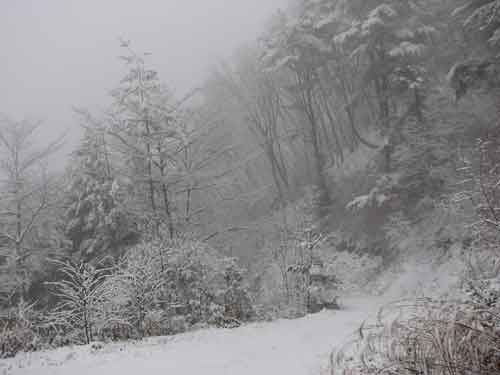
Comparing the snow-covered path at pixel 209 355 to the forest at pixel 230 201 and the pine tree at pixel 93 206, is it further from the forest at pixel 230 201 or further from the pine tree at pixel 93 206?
the pine tree at pixel 93 206

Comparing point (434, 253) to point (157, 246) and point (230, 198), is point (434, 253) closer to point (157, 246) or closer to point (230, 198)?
point (230, 198)

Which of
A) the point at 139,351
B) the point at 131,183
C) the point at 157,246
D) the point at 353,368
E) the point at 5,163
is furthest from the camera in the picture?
the point at 5,163

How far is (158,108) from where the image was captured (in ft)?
42.0

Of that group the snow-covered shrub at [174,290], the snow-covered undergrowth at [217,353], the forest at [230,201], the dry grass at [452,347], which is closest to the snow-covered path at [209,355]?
the snow-covered undergrowth at [217,353]

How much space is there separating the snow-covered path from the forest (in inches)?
43.8

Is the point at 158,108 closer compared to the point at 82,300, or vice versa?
the point at 82,300

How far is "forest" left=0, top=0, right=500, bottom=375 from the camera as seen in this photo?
29.7 feet

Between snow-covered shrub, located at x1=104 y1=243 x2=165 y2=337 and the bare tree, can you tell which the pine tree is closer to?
the bare tree

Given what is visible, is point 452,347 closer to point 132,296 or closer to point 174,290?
point 132,296

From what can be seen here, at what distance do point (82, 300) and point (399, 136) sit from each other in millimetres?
11084

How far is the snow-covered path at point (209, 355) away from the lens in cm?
518

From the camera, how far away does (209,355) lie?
5.86 meters

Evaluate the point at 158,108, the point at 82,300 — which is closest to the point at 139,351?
the point at 82,300

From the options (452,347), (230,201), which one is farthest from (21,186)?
(452,347)
